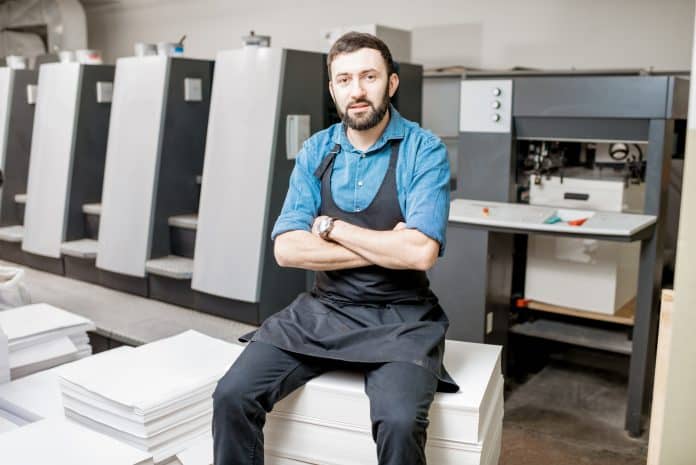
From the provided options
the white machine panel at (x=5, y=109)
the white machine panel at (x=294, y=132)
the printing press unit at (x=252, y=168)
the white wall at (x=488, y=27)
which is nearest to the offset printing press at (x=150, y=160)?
the printing press unit at (x=252, y=168)

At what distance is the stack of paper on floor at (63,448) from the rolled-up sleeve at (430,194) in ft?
3.17

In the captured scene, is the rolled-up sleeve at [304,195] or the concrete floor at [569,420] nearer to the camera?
the rolled-up sleeve at [304,195]

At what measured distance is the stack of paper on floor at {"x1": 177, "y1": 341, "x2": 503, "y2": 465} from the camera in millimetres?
1781

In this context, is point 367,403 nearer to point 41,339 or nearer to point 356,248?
point 356,248

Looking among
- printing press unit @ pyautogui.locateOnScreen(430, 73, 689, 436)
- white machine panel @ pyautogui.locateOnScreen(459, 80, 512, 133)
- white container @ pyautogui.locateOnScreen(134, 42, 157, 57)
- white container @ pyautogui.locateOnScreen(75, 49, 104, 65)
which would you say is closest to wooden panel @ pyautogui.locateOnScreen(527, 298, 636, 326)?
printing press unit @ pyautogui.locateOnScreen(430, 73, 689, 436)

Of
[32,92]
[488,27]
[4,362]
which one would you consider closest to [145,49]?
[32,92]

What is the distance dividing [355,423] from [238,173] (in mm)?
1990

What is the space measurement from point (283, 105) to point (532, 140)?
1.26m

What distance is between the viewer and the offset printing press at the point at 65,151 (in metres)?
4.58

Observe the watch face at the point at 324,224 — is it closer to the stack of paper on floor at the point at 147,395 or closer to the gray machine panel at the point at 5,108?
the stack of paper on floor at the point at 147,395

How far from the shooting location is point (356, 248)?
6.30ft

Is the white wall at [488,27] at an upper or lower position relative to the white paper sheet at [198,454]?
upper

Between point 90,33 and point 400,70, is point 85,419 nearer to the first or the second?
point 400,70

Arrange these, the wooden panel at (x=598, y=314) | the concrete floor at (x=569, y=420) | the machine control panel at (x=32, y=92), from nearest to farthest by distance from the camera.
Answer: the concrete floor at (x=569, y=420) → the wooden panel at (x=598, y=314) → the machine control panel at (x=32, y=92)
